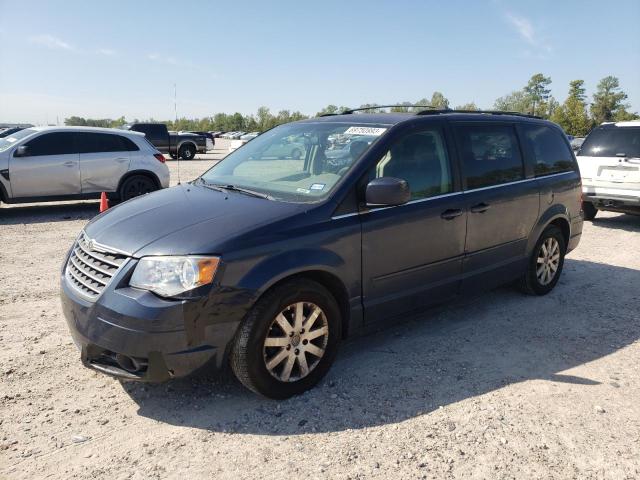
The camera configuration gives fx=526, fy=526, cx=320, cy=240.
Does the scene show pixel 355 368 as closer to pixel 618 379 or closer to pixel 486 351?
pixel 486 351

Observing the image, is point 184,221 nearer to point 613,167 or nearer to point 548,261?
point 548,261

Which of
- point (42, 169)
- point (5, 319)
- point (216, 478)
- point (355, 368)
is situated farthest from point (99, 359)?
point (42, 169)

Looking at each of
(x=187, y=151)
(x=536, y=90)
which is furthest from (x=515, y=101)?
(x=187, y=151)

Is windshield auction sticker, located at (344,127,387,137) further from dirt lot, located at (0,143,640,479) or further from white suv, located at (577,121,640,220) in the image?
white suv, located at (577,121,640,220)

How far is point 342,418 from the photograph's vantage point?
128 inches

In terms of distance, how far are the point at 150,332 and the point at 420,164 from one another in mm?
2407

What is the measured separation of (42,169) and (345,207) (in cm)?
834

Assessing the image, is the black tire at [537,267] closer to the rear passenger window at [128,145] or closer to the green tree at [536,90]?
→ the rear passenger window at [128,145]

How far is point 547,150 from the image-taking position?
18.4 ft

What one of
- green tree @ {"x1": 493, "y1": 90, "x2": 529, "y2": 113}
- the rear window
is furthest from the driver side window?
green tree @ {"x1": 493, "y1": 90, "x2": 529, "y2": 113}

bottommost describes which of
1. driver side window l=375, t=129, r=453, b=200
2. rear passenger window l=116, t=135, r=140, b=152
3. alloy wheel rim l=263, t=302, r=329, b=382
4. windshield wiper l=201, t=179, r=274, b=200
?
alloy wheel rim l=263, t=302, r=329, b=382

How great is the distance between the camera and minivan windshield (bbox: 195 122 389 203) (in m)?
3.80

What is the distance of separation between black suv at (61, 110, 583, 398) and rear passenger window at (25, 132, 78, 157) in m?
6.73

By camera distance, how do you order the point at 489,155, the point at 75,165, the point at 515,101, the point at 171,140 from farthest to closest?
the point at 515,101
the point at 171,140
the point at 75,165
the point at 489,155
